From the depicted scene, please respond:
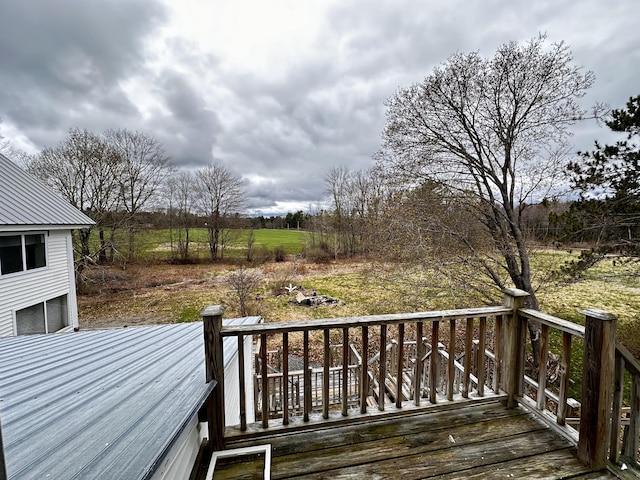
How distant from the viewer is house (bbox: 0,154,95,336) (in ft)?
23.4

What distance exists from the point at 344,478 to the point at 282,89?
37.5ft

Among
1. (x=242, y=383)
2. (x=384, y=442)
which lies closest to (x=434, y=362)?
(x=384, y=442)

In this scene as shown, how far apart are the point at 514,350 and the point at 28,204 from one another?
1132 centimetres

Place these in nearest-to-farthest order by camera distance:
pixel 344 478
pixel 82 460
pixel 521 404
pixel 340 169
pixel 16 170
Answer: pixel 82 460
pixel 344 478
pixel 521 404
pixel 16 170
pixel 340 169

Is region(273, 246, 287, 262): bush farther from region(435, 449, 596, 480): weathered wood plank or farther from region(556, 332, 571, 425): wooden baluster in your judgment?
region(435, 449, 596, 480): weathered wood plank

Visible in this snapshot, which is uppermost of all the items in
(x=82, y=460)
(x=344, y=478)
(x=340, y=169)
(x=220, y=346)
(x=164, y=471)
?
(x=340, y=169)

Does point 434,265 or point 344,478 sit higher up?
point 434,265

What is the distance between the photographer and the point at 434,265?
7457 millimetres

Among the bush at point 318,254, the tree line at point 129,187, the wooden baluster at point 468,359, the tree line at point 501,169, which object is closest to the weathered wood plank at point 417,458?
the wooden baluster at point 468,359

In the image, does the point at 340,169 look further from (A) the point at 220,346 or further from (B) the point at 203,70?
(A) the point at 220,346

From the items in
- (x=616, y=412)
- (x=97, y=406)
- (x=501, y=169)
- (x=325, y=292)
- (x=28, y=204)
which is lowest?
Result: (x=325, y=292)

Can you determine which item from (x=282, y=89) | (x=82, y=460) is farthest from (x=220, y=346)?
(x=282, y=89)

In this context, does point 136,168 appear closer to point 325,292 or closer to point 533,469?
point 325,292

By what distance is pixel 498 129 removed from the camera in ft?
23.8
